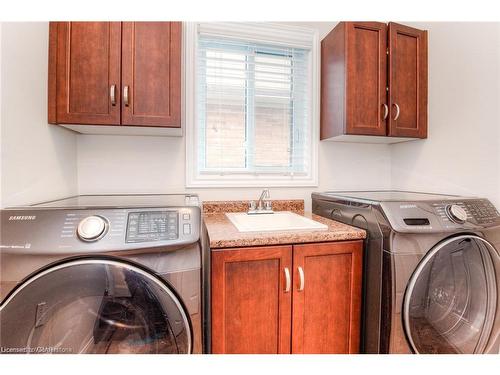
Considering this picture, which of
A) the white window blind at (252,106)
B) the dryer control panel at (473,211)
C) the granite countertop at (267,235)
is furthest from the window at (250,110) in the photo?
the dryer control panel at (473,211)

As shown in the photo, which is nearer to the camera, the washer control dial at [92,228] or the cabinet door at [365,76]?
the washer control dial at [92,228]

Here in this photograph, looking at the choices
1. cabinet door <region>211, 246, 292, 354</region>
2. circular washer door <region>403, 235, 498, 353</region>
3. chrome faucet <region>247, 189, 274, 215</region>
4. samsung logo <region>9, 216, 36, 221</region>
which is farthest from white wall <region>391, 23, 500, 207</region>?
samsung logo <region>9, 216, 36, 221</region>

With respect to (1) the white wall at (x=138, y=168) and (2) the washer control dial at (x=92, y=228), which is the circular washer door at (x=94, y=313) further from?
(1) the white wall at (x=138, y=168)

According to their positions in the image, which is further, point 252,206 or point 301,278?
Result: point 252,206

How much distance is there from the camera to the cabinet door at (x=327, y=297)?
3.77ft

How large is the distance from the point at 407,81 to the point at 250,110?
1046mm

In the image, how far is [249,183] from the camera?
1.78 meters

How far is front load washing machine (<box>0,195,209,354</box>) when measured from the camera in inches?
32.9

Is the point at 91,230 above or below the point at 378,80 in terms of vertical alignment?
below

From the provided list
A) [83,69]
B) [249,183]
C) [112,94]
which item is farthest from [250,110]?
[83,69]

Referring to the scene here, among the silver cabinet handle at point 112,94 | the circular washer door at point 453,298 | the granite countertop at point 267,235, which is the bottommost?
the circular washer door at point 453,298

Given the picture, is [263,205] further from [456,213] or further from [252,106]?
[456,213]

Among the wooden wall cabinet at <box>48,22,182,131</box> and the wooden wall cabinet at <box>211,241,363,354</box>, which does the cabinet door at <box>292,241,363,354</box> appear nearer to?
the wooden wall cabinet at <box>211,241,363,354</box>

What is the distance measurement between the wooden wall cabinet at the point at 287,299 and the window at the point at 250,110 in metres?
0.75
